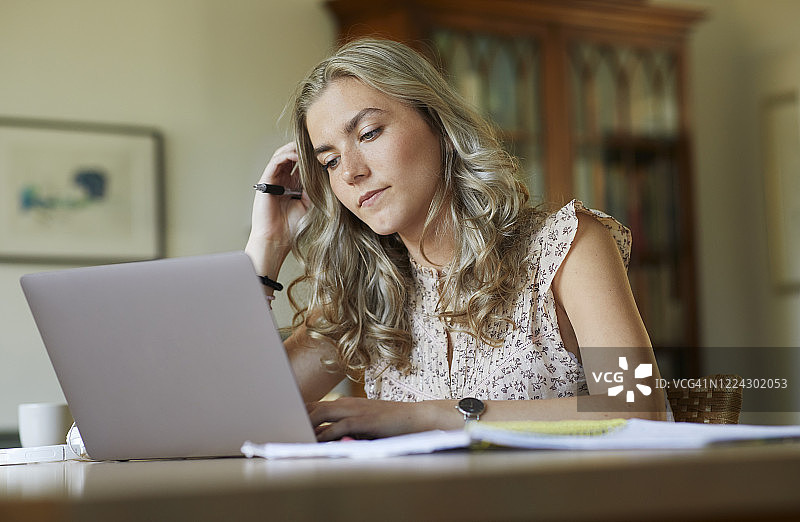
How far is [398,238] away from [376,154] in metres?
0.25

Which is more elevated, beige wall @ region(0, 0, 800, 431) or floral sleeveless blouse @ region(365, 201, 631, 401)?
beige wall @ region(0, 0, 800, 431)

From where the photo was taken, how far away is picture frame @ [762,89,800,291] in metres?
4.29

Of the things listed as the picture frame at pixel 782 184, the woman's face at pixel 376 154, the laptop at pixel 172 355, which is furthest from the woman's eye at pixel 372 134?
the picture frame at pixel 782 184

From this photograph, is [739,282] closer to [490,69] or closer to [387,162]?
[490,69]

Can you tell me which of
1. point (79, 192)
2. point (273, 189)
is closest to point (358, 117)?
point (273, 189)

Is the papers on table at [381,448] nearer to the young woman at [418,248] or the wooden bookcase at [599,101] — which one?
the young woman at [418,248]

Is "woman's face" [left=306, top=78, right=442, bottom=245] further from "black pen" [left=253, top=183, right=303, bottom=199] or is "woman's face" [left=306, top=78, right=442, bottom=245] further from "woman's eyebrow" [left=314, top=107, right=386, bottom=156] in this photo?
"black pen" [left=253, top=183, right=303, bottom=199]

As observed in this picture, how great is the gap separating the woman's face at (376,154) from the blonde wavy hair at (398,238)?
0.03m

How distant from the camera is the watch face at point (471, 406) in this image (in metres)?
1.27

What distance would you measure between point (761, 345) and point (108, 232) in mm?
2947

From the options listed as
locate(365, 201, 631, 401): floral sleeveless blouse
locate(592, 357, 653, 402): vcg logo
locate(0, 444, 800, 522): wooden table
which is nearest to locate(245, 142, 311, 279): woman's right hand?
locate(365, 201, 631, 401): floral sleeveless blouse

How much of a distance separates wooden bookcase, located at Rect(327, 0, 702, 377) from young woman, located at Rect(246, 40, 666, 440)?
1.74m

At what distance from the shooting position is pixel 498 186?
185 centimetres

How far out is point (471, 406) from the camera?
1280 mm
